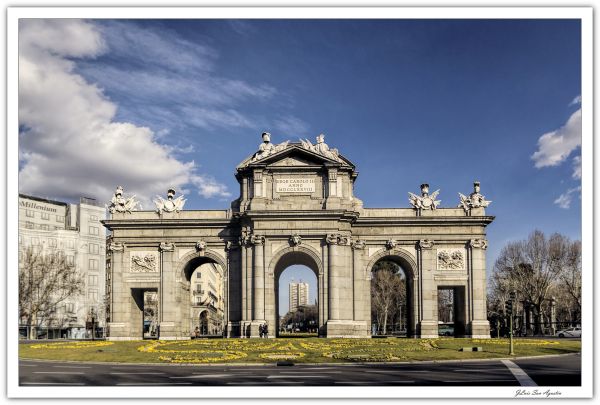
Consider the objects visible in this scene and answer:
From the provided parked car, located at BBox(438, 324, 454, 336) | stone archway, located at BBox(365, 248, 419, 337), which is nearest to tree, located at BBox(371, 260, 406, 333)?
→ parked car, located at BBox(438, 324, 454, 336)

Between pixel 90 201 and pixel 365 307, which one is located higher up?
pixel 90 201

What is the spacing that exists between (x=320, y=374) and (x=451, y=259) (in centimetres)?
4169

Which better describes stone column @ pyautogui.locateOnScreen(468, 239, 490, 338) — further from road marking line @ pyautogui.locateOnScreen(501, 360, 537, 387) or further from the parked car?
the parked car

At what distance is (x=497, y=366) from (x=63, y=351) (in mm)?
35982

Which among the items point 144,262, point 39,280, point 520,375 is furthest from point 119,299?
point 520,375

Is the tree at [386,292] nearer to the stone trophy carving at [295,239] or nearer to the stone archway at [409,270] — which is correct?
the stone archway at [409,270]

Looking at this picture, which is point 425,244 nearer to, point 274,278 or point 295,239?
point 295,239
